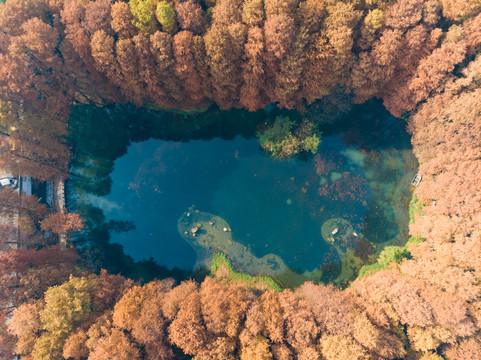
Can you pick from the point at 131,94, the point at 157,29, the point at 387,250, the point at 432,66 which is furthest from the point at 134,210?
the point at 432,66

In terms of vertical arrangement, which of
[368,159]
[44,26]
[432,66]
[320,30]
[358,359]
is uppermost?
[44,26]

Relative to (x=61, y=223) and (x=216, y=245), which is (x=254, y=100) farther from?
(x=61, y=223)

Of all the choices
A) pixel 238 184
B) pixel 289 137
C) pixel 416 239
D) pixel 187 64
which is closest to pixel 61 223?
pixel 238 184

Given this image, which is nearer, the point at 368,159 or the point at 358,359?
the point at 358,359

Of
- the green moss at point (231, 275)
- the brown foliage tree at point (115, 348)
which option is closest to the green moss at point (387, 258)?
the green moss at point (231, 275)

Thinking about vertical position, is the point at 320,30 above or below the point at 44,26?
below

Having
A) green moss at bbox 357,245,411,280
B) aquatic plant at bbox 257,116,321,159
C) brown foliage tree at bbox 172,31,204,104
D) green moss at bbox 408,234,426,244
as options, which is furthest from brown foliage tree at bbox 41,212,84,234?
green moss at bbox 408,234,426,244

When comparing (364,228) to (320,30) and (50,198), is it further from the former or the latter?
(50,198)

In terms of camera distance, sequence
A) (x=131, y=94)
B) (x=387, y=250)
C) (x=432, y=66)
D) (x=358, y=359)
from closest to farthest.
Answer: (x=358, y=359)
(x=432, y=66)
(x=131, y=94)
(x=387, y=250)
